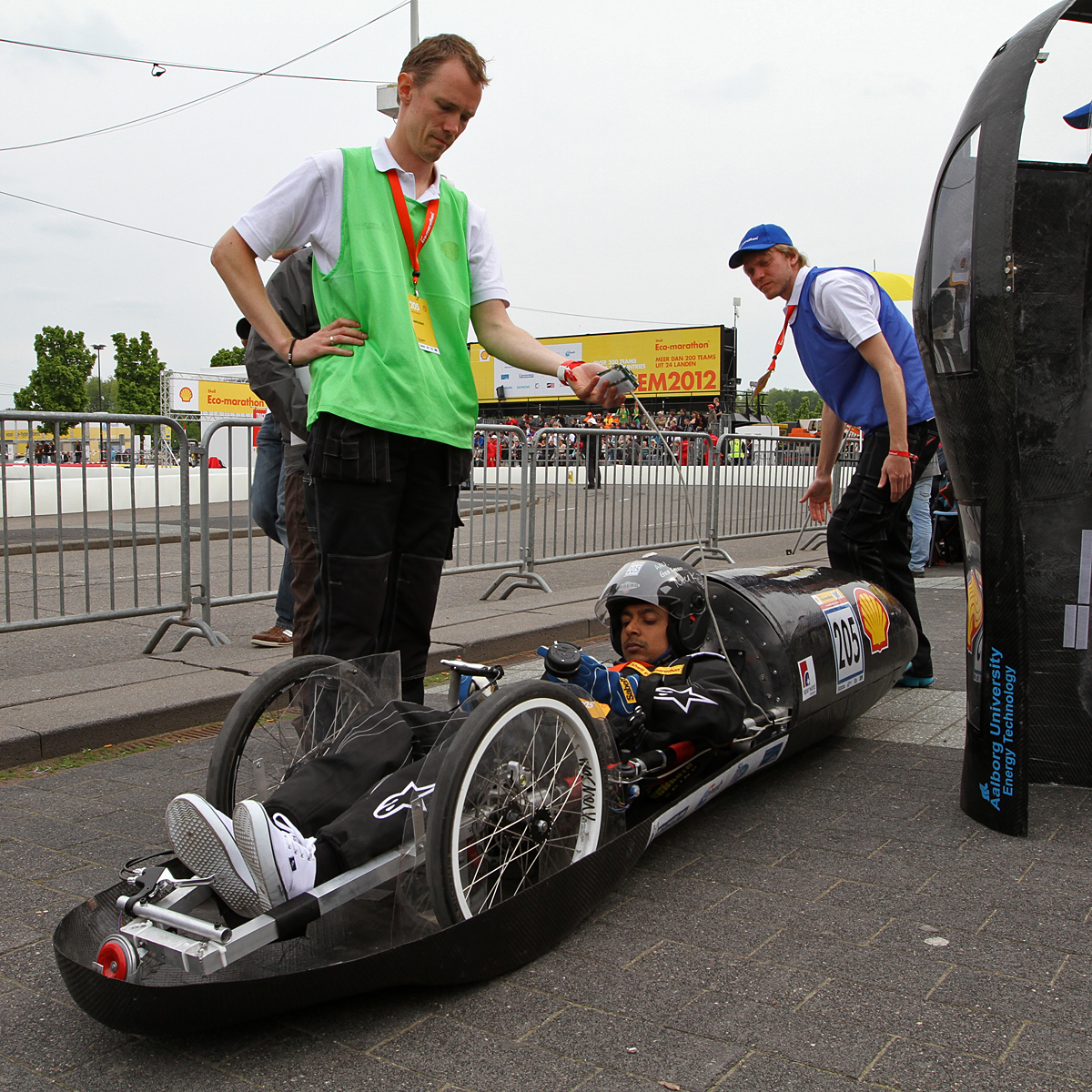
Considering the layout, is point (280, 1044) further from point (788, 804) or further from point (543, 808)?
point (788, 804)

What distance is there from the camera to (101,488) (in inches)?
235

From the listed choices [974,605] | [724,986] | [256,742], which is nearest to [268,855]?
[256,742]

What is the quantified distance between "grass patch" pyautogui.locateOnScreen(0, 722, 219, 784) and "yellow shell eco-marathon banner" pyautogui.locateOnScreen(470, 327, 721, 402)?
117ft

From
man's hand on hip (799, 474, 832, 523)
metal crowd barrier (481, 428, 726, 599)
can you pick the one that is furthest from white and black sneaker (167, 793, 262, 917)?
metal crowd barrier (481, 428, 726, 599)

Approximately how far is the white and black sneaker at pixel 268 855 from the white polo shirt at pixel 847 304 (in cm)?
327

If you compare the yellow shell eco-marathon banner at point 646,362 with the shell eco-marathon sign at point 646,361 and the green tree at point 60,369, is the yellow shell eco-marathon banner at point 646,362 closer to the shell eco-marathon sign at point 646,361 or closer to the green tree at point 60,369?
the shell eco-marathon sign at point 646,361

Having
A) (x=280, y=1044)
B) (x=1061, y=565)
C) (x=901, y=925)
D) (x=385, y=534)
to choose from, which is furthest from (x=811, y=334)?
(x=280, y=1044)

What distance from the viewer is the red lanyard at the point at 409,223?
116 inches

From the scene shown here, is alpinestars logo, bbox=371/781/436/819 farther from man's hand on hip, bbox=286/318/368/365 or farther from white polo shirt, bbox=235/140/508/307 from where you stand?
white polo shirt, bbox=235/140/508/307

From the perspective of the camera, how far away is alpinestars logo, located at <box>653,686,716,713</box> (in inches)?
113

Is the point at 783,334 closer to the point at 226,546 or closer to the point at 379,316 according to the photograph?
the point at 379,316

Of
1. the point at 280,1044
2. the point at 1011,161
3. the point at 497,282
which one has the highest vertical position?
the point at 1011,161

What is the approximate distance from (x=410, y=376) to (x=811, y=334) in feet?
7.76

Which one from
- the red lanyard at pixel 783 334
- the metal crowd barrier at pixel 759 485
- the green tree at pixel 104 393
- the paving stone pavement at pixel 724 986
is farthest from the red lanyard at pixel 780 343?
the green tree at pixel 104 393
